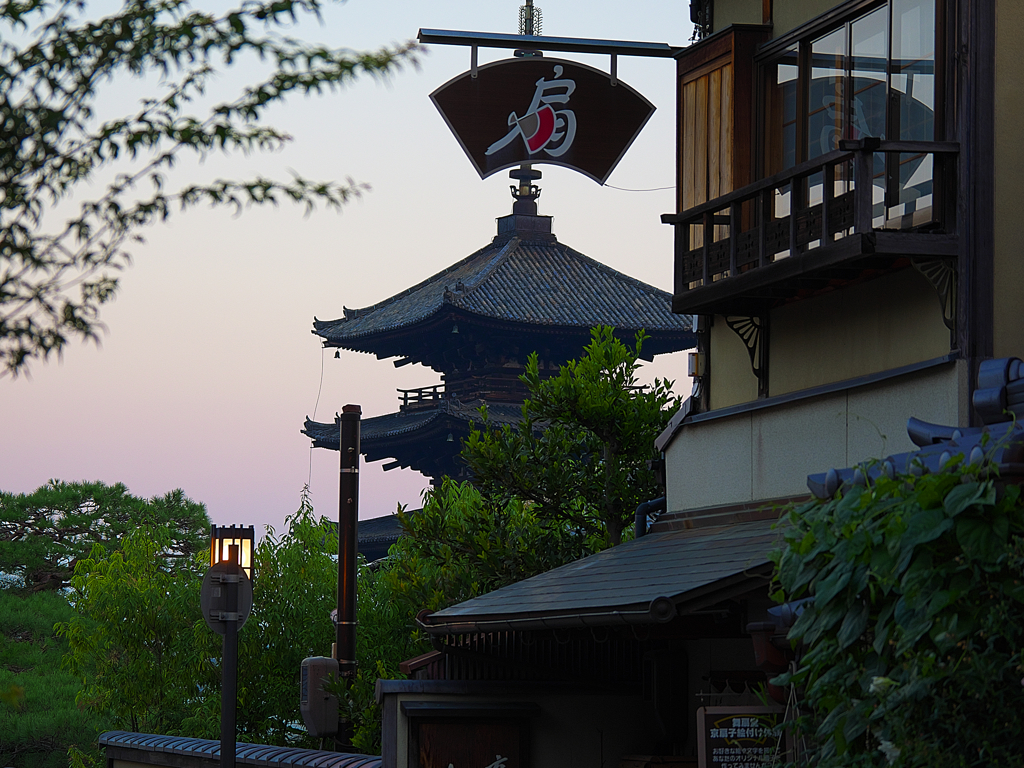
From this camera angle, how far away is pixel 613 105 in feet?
43.5

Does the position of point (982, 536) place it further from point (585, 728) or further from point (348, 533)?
point (348, 533)

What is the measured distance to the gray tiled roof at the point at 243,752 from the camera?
14141mm

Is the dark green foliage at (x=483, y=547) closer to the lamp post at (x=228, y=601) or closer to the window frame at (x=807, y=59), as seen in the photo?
the lamp post at (x=228, y=601)

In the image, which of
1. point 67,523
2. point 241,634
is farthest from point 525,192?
point 241,634

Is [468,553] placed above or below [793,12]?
below

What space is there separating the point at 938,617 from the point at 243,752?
12576 mm

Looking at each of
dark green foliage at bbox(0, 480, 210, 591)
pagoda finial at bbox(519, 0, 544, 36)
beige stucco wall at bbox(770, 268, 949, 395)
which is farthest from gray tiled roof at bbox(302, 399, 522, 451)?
beige stucco wall at bbox(770, 268, 949, 395)

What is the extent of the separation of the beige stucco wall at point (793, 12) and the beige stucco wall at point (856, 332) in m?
2.36

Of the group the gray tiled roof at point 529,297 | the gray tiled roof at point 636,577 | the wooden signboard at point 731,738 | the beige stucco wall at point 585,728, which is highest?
the gray tiled roof at point 529,297

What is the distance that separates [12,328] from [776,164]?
8.17 meters

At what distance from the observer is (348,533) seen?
17.5 meters

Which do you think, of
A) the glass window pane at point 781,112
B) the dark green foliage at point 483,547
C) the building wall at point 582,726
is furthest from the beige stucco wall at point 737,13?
the building wall at point 582,726

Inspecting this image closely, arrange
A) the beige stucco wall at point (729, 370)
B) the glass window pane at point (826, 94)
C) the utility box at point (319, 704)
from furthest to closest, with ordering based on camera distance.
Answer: the utility box at point (319, 704), the beige stucco wall at point (729, 370), the glass window pane at point (826, 94)

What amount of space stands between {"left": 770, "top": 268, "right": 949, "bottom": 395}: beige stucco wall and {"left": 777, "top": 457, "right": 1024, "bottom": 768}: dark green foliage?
4.10 metres
